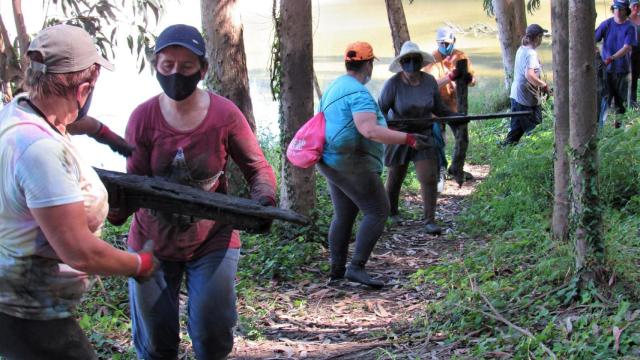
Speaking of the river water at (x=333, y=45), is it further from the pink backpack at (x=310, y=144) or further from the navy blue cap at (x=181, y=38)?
the navy blue cap at (x=181, y=38)

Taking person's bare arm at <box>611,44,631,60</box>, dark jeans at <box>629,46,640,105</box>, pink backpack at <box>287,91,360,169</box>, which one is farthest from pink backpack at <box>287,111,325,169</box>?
dark jeans at <box>629,46,640,105</box>

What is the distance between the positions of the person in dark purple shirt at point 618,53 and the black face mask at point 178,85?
8.11 m

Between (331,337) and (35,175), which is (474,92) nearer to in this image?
(331,337)

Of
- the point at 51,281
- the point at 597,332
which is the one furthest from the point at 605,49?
the point at 51,281

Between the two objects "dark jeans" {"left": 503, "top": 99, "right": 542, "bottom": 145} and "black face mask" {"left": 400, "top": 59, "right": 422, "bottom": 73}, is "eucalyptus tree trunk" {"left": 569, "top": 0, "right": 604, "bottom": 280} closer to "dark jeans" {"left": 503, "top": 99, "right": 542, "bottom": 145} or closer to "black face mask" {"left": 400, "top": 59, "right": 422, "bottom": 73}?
"black face mask" {"left": 400, "top": 59, "right": 422, "bottom": 73}

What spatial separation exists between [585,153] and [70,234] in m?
3.14

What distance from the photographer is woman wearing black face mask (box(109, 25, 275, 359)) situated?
3709mm

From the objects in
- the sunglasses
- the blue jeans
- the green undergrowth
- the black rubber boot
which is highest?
the sunglasses

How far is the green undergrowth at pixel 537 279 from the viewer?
410 cm

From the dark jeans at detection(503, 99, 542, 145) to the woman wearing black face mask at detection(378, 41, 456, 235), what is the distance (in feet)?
10.7

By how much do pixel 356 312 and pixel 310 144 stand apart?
1.35 metres

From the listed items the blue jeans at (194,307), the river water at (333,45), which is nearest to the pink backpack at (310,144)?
the blue jeans at (194,307)

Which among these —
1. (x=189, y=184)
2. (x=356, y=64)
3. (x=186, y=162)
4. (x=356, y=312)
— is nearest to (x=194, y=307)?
(x=189, y=184)

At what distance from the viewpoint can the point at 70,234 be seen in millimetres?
2592
